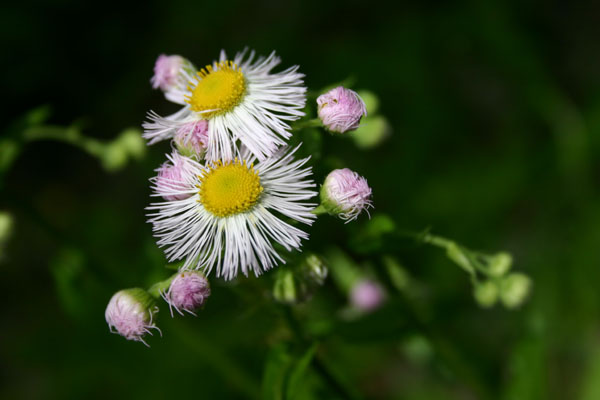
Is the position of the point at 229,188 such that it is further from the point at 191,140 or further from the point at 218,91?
the point at 218,91

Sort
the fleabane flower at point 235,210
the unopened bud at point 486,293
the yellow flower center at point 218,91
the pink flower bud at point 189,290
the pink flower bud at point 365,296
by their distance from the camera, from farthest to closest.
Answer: the pink flower bud at point 365,296 → the unopened bud at point 486,293 → the yellow flower center at point 218,91 → the fleabane flower at point 235,210 → the pink flower bud at point 189,290

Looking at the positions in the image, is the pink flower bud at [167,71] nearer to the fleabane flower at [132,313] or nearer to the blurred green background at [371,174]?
the fleabane flower at [132,313]

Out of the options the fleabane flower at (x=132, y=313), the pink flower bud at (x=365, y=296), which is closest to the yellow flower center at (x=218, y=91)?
the fleabane flower at (x=132, y=313)

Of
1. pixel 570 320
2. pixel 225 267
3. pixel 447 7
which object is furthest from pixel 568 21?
pixel 225 267

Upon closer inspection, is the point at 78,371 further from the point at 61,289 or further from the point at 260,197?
the point at 260,197

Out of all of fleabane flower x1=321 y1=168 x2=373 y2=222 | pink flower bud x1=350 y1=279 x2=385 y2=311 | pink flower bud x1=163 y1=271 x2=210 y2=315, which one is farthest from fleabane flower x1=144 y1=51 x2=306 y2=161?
pink flower bud x1=350 y1=279 x2=385 y2=311

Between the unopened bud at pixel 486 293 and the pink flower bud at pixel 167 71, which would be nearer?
the pink flower bud at pixel 167 71
